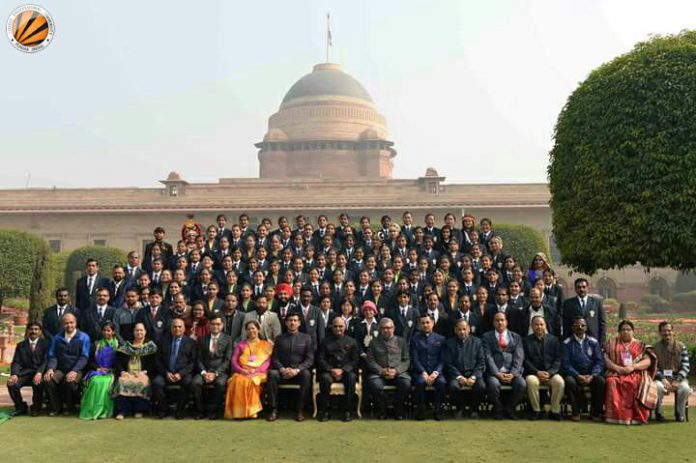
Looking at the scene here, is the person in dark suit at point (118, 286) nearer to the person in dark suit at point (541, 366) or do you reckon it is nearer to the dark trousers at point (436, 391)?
the dark trousers at point (436, 391)

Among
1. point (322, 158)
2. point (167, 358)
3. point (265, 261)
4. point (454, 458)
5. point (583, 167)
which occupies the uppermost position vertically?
point (322, 158)

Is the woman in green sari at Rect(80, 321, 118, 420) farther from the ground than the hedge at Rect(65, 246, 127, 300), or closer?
→ closer

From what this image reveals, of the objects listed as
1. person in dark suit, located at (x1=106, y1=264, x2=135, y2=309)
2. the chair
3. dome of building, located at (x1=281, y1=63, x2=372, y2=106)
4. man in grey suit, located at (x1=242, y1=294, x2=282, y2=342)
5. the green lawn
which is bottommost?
the green lawn

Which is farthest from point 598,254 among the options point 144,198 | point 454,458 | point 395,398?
point 144,198

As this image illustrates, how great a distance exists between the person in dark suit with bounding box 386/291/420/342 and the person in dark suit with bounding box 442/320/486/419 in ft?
2.29

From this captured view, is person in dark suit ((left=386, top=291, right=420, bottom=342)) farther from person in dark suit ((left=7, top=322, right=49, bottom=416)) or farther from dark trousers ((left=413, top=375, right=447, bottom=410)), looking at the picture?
person in dark suit ((left=7, top=322, right=49, bottom=416))

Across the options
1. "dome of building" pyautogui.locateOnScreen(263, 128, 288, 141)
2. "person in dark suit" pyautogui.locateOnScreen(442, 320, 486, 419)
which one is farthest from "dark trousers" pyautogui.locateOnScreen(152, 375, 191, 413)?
"dome of building" pyautogui.locateOnScreen(263, 128, 288, 141)

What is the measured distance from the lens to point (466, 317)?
26.4 ft

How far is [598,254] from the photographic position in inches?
411

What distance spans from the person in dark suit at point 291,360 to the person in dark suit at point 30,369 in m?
2.51

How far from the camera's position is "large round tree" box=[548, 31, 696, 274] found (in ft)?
32.1

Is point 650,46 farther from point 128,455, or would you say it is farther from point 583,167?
point 128,455

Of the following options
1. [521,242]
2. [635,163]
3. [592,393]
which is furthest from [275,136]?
[592,393]

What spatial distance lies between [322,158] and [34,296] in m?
31.0
